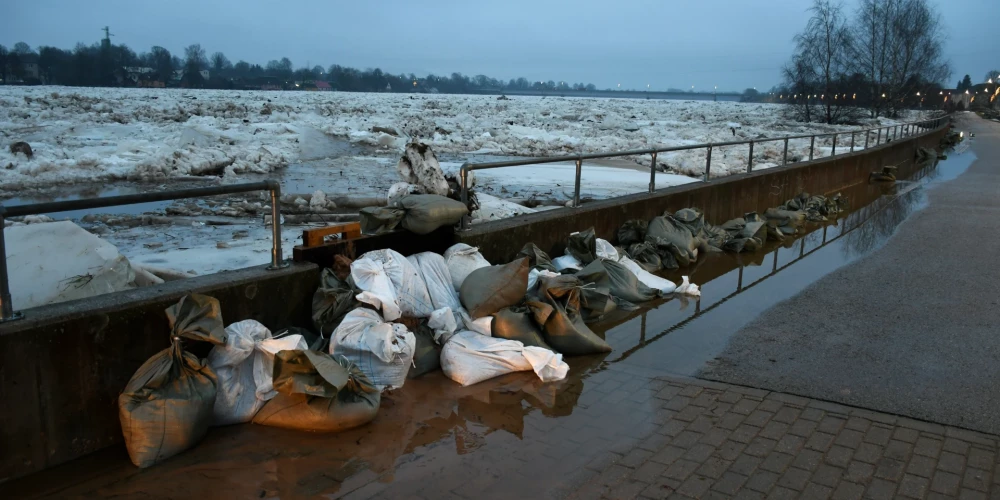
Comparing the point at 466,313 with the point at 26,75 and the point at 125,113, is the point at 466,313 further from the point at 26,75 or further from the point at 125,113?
the point at 26,75

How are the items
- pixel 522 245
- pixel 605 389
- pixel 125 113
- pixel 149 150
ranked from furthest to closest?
1. pixel 125 113
2. pixel 149 150
3. pixel 522 245
4. pixel 605 389

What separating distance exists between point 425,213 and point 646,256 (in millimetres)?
3254

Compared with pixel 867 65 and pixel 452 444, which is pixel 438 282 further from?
pixel 867 65

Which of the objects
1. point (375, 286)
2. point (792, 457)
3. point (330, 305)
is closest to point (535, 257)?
point (375, 286)

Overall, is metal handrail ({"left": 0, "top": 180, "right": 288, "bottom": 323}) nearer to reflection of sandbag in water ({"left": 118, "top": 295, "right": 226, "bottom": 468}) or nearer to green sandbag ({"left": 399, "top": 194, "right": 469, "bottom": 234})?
reflection of sandbag in water ({"left": 118, "top": 295, "right": 226, "bottom": 468})

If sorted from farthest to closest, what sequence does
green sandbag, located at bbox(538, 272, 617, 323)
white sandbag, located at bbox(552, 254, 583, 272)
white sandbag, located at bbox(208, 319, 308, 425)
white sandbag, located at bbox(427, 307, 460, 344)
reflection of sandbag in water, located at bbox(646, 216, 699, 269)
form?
Result: reflection of sandbag in water, located at bbox(646, 216, 699, 269) → white sandbag, located at bbox(552, 254, 583, 272) → green sandbag, located at bbox(538, 272, 617, 323) → white sandbag, located at bbox(427, 307, 460, 344) → white sandbag, located at bbox(208, 319, 308, 425)

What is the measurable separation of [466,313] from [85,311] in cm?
253

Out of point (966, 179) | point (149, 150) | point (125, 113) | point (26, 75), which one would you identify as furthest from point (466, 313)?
point (26, 75)

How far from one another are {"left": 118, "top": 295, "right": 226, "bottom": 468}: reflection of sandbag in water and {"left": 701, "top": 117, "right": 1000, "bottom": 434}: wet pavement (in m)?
3.12

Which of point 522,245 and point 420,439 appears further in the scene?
point 522,245

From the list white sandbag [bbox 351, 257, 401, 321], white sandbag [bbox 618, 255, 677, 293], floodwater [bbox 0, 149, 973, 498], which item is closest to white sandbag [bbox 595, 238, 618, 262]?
white sandbag [bbox 618, 255, 677, 293]

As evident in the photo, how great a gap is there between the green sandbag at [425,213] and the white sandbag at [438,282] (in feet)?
0.71

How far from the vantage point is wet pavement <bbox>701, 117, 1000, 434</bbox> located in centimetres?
471

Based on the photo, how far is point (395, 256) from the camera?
544 cm
